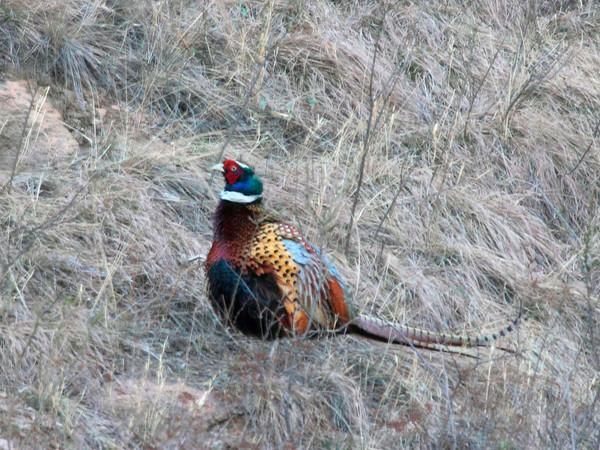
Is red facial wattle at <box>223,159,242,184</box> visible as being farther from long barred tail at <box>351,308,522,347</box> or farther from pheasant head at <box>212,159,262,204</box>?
long barred tail at <box>351,308,522,347</box>

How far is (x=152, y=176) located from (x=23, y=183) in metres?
0.61

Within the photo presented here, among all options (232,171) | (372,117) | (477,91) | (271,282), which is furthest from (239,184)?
(477,91)

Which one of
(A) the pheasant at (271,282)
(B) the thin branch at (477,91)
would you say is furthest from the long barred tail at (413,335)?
(B) the thin branch at (477,91)

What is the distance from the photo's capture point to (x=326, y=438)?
4465 mm

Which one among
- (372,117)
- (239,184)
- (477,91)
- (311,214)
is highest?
(239,184)

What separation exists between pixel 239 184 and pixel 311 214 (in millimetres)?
908

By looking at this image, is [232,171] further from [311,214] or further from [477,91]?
[477,91]

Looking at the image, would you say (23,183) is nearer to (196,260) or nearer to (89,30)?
(196,260)

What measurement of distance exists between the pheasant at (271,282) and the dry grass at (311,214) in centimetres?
10

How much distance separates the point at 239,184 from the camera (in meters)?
5.02

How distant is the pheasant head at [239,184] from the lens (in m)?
5.00

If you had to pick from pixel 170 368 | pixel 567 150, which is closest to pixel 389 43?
pixel 567 150

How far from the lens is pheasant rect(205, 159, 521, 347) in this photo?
485cm

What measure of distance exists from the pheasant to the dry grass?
0.10 meters
